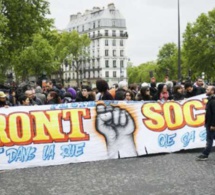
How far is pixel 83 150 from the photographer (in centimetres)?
1023

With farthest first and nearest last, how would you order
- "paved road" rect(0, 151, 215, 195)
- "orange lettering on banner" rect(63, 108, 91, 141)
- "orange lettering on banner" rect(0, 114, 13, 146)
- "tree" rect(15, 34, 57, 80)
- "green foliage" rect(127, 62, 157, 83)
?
"green foliage" rect(127, 62, 157, 83) < "tree" rect(15, 34, 57, 80) < "orange lettering on banner" rect(63, 108, 91, 141) < "orange lettering on banner" rect(0, 114, 13, 146) < "paved road" rect(0, 151, 215, 195)

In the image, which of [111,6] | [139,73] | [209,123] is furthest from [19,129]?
[139,73]

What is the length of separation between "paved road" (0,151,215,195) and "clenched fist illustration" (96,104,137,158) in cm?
30

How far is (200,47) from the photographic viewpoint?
58969mm

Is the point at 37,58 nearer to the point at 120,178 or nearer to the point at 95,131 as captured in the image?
the point at 95,131

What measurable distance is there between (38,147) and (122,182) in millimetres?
2374

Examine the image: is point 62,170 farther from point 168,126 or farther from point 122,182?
point 168,126

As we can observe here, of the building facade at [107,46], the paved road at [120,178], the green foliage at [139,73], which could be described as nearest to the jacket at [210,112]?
the paved road at [120,178]

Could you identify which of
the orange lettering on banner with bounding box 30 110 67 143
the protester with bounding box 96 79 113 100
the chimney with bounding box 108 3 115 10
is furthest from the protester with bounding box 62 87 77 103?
the chimney with bounding box 108 3 115 10

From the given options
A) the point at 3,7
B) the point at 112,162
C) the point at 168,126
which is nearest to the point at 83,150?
the point at 112,162

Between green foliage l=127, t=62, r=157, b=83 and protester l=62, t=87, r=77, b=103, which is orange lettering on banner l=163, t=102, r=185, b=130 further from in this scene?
green foliage l=127, t=62, r=157, b=83

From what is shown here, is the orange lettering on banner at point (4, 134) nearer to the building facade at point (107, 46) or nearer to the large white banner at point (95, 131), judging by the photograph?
the large white banner at point (95, 131)

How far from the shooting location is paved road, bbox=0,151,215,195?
765 centimetres

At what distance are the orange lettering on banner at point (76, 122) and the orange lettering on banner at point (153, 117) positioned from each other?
4.49 feet
